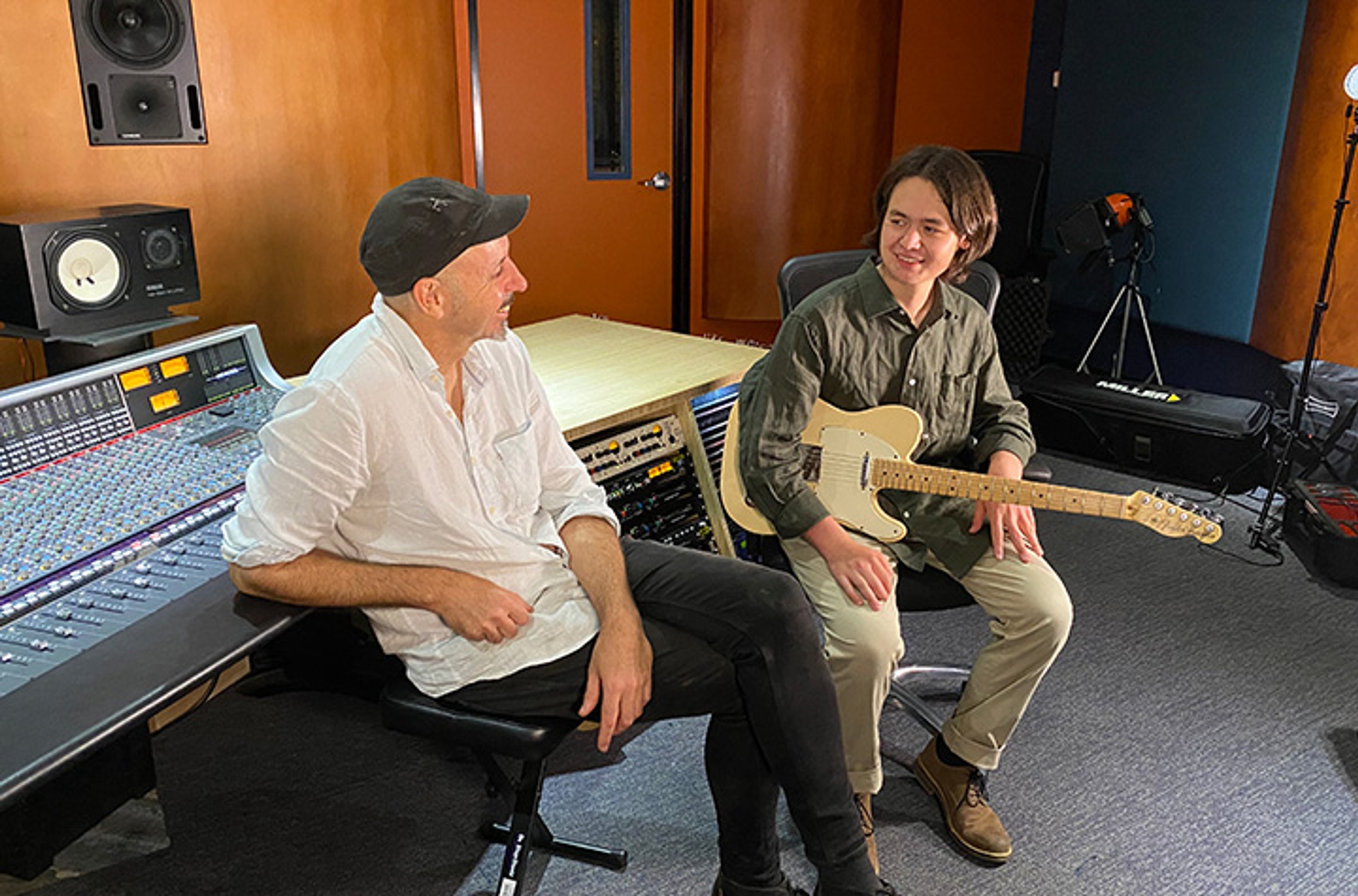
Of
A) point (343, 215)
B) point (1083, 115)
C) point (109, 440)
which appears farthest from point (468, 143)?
point (1083, 115)

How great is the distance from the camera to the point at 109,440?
176 cm

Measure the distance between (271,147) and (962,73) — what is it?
3.39 metres

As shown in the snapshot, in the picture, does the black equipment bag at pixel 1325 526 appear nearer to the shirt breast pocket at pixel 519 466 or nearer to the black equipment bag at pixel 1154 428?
the black equipment bag at pixel 1154 428

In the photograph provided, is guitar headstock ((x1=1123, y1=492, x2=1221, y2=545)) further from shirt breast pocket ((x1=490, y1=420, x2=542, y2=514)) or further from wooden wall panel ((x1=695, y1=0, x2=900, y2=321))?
wooden wall panel ((x1=695, y1=0, x2=900, y2=321))

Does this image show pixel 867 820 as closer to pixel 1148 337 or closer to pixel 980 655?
pixel 980 655

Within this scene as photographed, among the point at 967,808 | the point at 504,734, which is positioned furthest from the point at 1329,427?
the point at 504,734

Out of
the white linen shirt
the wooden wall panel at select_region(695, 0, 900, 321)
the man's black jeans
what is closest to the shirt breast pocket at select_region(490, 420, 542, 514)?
the white linen shirt

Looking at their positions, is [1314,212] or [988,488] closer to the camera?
[988,488]

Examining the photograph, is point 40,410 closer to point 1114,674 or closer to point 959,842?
point 959,842

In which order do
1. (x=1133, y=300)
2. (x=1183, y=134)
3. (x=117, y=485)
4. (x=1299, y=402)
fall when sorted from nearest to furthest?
(x=117, y=485), (x=1299, y=402), (x=1183, y=134), (x=1133, y=300)

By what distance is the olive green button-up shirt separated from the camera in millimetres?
2029

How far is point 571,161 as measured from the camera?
3.93m

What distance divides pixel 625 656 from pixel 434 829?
0.75m

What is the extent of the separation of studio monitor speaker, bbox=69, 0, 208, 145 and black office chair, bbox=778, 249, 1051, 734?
1341mm
